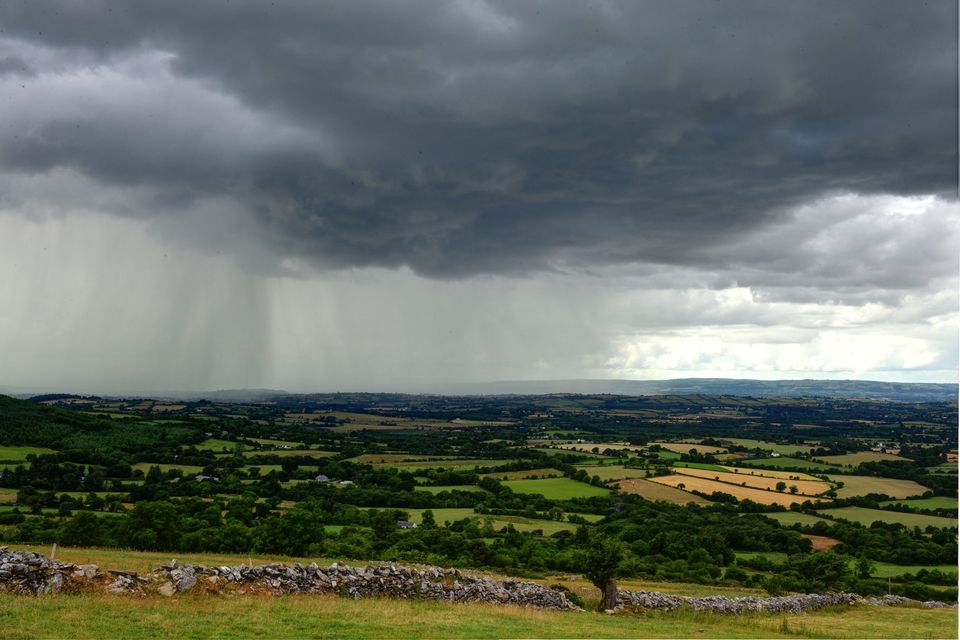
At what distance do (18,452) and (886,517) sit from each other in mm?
157243

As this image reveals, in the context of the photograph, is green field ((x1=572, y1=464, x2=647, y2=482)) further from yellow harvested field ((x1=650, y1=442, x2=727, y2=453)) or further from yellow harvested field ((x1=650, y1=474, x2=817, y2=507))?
yellow harvested field ((x1=650, y1=442, x2=727, y2=453))

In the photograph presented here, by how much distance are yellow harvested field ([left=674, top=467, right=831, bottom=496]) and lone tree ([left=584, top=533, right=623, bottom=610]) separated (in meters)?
99.7

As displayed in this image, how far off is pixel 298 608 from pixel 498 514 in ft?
237

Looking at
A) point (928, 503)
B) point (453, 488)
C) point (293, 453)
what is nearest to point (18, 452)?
point (293, 453)

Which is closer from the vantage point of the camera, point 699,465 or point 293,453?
point 699,465

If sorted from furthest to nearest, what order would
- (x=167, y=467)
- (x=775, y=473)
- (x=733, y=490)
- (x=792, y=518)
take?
(x=775, y=473) → (x=167, y=467) → (x=733, y=490) → (x=792, y=518)

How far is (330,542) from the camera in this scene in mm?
57562

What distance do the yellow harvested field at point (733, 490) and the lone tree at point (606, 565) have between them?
8596 cm

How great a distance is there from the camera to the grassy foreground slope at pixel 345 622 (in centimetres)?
1692

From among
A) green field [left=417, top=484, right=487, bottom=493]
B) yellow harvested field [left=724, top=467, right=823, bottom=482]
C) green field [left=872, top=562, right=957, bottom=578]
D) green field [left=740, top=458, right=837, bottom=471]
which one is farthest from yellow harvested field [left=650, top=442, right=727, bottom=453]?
green field [left=872, top=562, right=957, bottom=578]

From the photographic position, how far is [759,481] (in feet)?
402

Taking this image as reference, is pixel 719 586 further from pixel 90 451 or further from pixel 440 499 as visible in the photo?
pixel 90 451

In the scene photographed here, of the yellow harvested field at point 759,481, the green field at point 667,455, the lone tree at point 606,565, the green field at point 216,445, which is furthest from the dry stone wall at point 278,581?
the green field at point 667,455

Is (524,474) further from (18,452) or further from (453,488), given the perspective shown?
(18,452)
